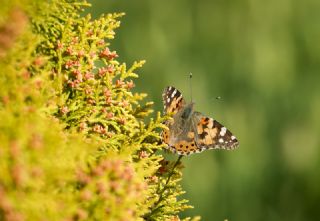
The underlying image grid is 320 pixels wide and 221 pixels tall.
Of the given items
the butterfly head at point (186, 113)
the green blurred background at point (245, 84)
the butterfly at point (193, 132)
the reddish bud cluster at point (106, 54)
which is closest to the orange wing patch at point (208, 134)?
the butterfly at point (193, 132)

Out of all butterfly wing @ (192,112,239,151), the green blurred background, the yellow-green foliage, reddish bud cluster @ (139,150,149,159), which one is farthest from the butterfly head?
the green blurred background

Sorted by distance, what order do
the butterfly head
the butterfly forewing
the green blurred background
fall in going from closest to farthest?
the butterfly forewing → the butterfly head → the green blurred background

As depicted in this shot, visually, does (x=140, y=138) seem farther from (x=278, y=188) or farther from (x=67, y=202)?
(x=278, y=188)

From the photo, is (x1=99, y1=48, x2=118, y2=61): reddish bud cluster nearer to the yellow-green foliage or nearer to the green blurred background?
the yellow-green foliage

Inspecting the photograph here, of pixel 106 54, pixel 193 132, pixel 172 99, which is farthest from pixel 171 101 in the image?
pixel 106 54

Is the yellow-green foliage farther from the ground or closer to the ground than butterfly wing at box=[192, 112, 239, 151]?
closer to the ground

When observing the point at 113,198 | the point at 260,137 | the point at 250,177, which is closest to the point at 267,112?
the point at 260,137
